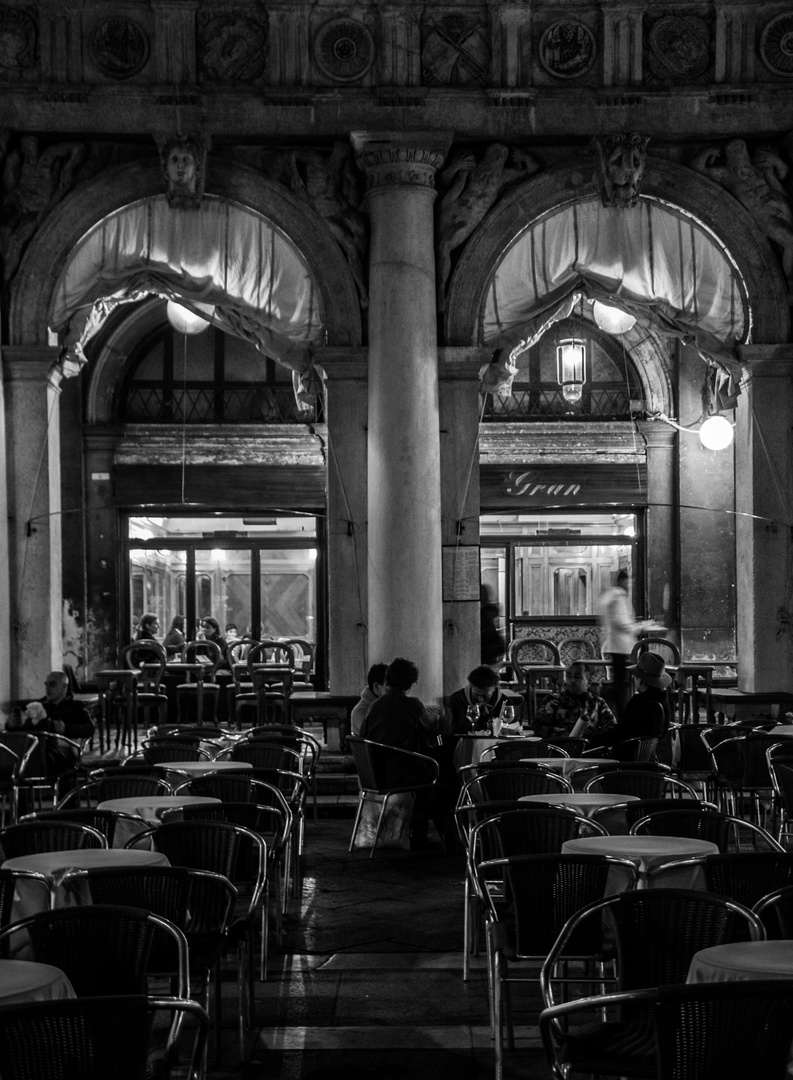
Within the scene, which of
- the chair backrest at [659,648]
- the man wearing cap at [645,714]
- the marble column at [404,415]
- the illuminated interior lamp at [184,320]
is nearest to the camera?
the man wearing cap at [645,714]

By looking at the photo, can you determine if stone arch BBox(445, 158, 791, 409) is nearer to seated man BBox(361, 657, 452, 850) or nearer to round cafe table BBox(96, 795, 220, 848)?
seated man BBox(361, 657, 452, 850)

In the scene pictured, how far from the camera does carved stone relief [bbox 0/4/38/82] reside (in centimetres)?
1409

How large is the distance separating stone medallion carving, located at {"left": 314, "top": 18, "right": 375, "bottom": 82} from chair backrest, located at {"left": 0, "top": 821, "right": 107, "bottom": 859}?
9368mm

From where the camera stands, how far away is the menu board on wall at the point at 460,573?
47.2ft

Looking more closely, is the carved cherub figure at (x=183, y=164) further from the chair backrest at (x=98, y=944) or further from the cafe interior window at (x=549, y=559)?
the chair backrest at (x=98, y=944)

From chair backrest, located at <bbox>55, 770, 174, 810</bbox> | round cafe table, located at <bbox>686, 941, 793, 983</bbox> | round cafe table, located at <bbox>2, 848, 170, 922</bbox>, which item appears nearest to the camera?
round cafe table, located at <bbox>686, 941, 793, 983</bbox>

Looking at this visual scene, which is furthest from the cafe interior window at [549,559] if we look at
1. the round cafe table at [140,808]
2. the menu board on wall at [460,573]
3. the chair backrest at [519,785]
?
the round cafe table at [140,808]

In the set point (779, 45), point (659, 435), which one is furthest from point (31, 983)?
point (659, 435)

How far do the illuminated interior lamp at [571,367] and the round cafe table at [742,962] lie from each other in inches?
582

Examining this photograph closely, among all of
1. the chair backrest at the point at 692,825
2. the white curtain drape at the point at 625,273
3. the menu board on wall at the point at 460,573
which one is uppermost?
the white curtain drape at the point at 625,273

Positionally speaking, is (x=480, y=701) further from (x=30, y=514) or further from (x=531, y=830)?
(x=30, y=514)

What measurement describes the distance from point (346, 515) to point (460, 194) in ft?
10.5

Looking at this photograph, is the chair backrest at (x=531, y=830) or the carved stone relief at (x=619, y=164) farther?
the carved stone relief at (x=619, y=164)

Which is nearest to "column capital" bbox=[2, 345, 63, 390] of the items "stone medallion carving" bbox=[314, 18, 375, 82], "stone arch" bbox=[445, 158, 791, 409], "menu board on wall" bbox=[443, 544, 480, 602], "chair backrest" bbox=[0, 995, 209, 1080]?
"stone medallion carving" bbox=[314, 18, 375, 82]
